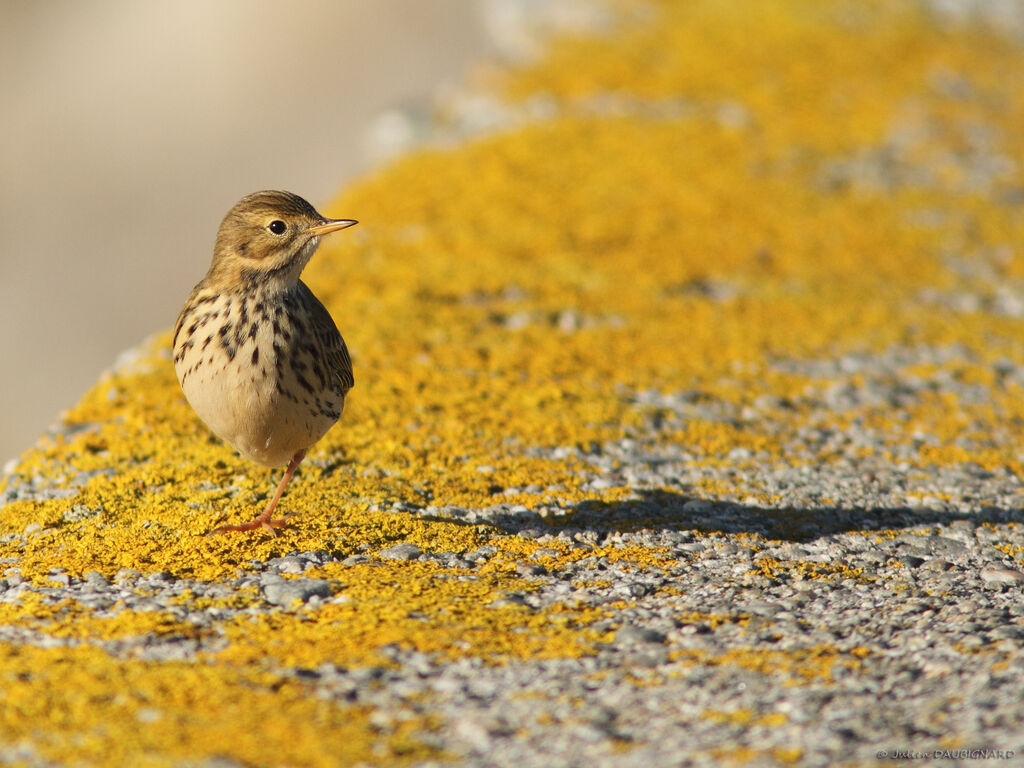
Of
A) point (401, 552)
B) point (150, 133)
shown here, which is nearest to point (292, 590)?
point (401, 552)

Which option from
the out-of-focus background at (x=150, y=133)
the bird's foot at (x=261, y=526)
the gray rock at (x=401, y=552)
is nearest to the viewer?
the gray rock at (x=401, y=552)

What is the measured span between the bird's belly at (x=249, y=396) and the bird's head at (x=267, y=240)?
1.43 feet

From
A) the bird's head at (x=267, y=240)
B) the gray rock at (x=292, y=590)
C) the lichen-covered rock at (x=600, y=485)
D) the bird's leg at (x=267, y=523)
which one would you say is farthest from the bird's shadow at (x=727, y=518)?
the bird's head at (x=267, y=240)

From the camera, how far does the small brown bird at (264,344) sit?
17.1 ft

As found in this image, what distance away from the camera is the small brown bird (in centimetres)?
520

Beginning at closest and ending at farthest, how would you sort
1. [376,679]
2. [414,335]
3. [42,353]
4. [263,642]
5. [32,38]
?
[376,679], [263,642], [414,335], [42,353], [32,38]

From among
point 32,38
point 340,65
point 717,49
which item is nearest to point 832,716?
point 717,49

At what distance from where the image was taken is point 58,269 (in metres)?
15.9

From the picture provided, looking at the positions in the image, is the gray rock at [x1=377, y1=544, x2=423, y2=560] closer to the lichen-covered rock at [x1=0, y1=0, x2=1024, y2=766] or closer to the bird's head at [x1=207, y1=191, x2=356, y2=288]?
the lichen-covered rock at [x1=0, y1=0, x2=1024, y2=766]

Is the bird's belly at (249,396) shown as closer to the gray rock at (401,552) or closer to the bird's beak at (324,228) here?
the bird's beak at (324,228)

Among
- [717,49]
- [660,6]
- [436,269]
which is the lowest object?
[436,269]

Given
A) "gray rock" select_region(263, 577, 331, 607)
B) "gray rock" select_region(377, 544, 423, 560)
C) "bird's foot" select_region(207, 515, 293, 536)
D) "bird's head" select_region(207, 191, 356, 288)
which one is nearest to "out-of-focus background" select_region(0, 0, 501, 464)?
"bird's head" select_region(207, 191, 356, 288)

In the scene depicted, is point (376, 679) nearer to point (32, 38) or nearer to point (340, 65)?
point (340, 65)

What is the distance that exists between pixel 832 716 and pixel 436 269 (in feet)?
21.8
